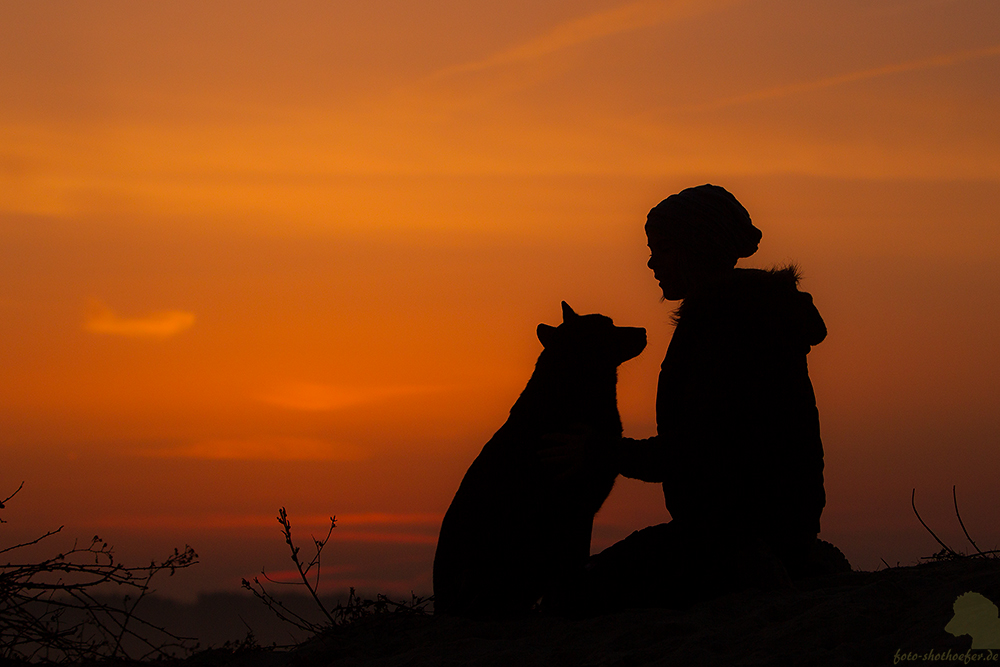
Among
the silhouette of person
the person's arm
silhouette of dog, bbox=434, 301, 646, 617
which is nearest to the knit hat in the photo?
the silhouette of person

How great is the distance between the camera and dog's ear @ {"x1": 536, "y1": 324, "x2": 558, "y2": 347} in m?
6.24

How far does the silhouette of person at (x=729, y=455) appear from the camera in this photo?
4633 mm

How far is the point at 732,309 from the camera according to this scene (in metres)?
4.73

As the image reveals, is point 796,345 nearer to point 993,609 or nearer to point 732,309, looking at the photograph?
point 732,309

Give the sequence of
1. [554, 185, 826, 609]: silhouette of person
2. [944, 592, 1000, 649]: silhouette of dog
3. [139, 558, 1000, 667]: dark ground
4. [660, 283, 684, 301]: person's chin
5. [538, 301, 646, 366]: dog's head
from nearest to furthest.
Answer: [944, 592, 1000, 649]: silhouette of dog, [139, 558, 1000, 667]: dark ground, [554, 185, 826, 609]: silhouette of person, [660, 283, 684, 301]: person's chin, [538, 301, 646, 366]: dog's head

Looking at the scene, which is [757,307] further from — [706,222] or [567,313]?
[567,313]

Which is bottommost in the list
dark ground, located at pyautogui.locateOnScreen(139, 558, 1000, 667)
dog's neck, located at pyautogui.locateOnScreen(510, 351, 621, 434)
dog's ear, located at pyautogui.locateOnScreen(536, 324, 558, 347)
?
dark ground, located at pyautogui.locateOnScreen(139, 558, 1000, 667)

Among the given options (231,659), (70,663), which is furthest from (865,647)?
(70,663)

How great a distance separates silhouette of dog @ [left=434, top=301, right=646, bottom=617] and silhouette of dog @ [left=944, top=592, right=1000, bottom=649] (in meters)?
1.84

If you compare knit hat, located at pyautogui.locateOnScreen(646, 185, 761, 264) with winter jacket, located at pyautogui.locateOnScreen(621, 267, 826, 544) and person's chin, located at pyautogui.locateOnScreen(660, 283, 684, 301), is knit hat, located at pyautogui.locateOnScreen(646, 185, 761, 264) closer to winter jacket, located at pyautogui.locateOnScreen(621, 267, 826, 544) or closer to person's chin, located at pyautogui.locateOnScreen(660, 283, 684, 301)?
person's chin, located at pyautogui.locateOnScreen(660, 283, 684, 301)

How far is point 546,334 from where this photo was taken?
251 inches

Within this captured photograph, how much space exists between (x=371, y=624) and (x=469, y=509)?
34.3 inches

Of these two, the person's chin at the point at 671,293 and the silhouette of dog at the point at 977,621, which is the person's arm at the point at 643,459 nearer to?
the person's chin at the point at 671,293

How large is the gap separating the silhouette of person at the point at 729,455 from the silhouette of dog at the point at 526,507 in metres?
0.36
